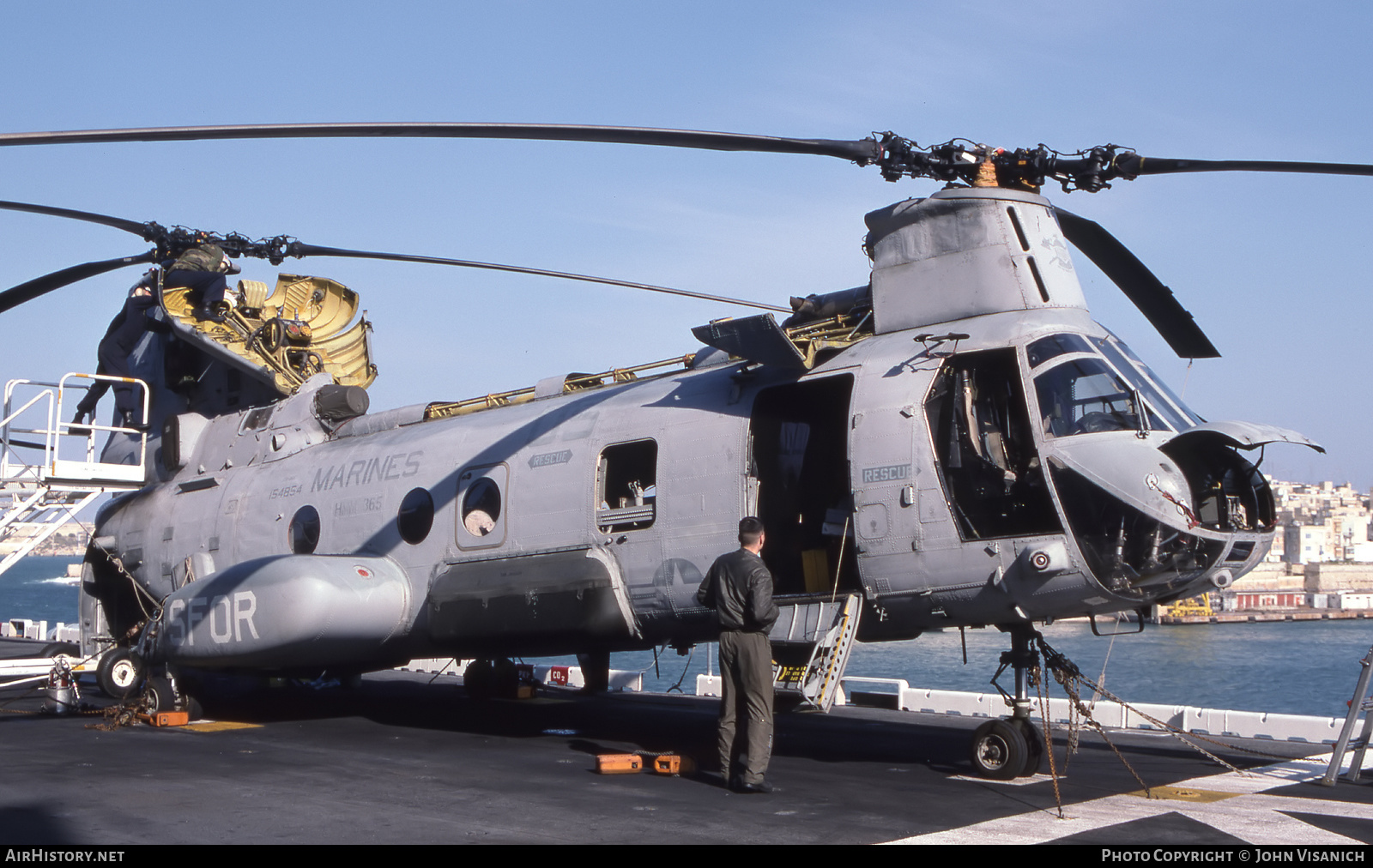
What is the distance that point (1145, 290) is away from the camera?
10.1 metres

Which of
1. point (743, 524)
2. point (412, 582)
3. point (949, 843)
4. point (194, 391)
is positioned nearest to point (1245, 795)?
point (949, 843)

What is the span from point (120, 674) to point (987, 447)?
10212 millimetres

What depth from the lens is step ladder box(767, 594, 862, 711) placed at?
884 cm

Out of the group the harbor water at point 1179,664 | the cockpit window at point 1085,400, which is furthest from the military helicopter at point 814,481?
the harbor water at point 1179,664

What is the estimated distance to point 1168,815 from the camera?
7.39 m

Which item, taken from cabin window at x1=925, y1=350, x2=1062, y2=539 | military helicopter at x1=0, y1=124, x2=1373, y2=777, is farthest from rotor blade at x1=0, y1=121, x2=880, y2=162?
cabin window at x1=925, y1=350, x2=1062, y2=539

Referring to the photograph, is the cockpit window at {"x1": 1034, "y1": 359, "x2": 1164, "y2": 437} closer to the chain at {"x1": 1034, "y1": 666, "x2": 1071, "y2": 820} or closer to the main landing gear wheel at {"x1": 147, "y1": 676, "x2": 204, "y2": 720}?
the chain at {"x1": 1034, "y1": 666, "x2": 1071, "y2": 820}

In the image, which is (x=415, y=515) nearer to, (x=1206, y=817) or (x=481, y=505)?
(x=481, y=505)

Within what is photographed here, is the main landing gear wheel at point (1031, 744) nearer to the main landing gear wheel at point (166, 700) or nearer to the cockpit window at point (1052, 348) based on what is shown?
the cockpit window at point (1052, 348)

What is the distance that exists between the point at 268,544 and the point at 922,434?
7.96 metres

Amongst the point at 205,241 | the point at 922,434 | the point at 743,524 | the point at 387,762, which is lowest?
the point at 387,762

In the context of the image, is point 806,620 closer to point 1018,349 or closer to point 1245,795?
point 1018,349

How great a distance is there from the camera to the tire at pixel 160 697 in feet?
41.9
